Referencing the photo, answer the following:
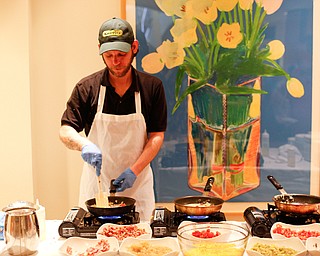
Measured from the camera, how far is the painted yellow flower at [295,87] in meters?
3.90

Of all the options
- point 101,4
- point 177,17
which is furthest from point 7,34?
point 177,17

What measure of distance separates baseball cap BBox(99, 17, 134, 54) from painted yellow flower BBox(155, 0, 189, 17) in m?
0.77

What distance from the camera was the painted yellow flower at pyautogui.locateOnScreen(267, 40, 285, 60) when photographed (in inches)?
153

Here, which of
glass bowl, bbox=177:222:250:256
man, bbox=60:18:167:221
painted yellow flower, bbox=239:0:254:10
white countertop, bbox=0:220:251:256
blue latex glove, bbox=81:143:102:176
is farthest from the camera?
painted yellow flower, bbox=239:0:254:10

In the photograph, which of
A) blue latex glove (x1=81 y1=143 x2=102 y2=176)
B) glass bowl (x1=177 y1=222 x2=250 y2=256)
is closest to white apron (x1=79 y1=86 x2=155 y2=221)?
blue latex glove (x1=81 y1=143 x2=102 y2=176)

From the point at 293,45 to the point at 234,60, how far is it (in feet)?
1.63

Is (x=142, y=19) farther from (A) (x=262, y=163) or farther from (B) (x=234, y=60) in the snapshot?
(A) (x=262, y=163)

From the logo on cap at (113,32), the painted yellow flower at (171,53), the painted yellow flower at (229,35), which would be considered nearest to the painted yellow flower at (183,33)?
the painted yellow flower at (171,53)

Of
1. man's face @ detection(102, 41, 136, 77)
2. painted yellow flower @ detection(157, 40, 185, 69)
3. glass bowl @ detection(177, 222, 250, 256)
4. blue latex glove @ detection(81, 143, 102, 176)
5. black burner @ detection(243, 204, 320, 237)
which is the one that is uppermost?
painted yellow flower @ detection(157, 40, 185, 69)

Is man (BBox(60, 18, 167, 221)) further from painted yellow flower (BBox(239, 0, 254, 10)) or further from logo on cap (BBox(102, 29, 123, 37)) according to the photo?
painted yellow flower (BBox(239, 0, 254, 10))

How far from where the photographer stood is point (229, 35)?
388 cm

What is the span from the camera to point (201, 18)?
3879 mm

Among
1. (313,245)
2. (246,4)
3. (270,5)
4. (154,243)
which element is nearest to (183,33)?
(246,4)

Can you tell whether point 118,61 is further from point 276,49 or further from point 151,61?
point 276,49
